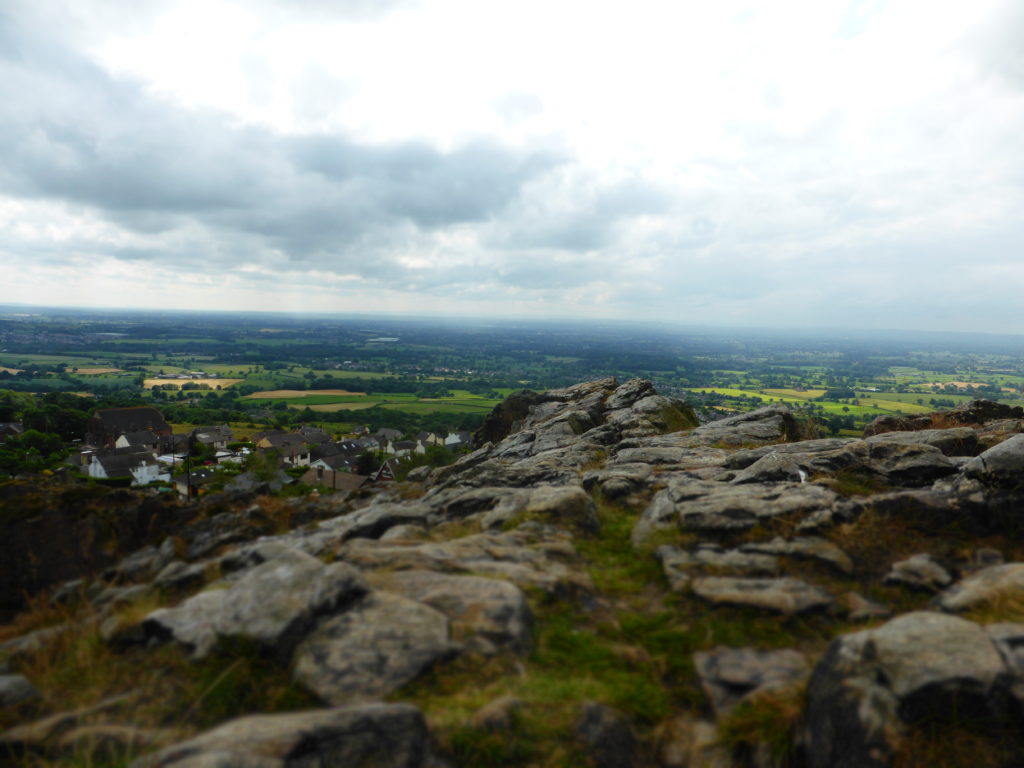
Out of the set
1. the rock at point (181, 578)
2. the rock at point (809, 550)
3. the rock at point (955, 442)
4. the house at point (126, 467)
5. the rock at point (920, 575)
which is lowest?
the house at point (126, 467)

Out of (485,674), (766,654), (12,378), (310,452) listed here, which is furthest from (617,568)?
(12,378)

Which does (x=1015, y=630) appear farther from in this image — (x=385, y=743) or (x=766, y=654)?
(x=385, y=743)

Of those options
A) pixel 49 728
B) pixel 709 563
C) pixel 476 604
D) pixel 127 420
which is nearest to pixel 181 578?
pixel 49 728

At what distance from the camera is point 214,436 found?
7725cm

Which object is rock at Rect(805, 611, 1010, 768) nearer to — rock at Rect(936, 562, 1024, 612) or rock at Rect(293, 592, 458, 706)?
rock at Rect(936, 562, 1024, 612)

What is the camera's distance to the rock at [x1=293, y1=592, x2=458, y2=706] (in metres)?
5.07

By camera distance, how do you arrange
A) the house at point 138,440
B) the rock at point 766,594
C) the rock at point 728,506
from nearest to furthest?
1. the rock at point 766,594
2. the rock at point 728,506
3. the house at point 138,440

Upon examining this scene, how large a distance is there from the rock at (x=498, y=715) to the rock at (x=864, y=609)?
14.8 ft

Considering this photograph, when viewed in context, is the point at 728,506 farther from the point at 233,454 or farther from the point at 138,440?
the point at 138,440

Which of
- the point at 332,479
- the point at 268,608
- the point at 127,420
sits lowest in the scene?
the point at 332,479

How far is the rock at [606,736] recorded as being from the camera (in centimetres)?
461

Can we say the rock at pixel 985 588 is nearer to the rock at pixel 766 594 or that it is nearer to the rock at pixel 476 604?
the rock at pixel 766 594

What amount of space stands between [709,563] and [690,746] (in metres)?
3.25

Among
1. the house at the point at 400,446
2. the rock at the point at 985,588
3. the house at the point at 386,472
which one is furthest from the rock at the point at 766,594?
Result: the house at the point at 400,446
